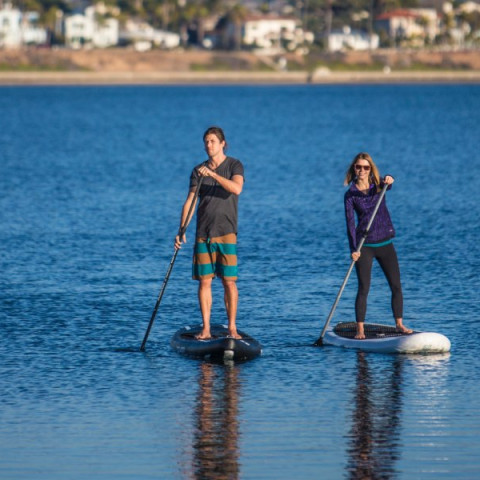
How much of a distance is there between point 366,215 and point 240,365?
6.63 ft

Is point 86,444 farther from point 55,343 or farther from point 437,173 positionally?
point 437,173

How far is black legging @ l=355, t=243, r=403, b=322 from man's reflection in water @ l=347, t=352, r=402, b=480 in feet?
1.86

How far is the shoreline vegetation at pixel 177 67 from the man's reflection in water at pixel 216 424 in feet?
582

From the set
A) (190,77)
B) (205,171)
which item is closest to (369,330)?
(205,171)

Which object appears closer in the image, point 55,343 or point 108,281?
point 55,343

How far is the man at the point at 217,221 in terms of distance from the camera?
1246 centimetres

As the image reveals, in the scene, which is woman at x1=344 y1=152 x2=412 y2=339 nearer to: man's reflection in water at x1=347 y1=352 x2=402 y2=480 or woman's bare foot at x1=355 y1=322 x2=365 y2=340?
woman's bare foot at x1=355 y1=322 x2=365 y2=340

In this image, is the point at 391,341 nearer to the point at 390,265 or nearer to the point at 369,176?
the point at 390,265

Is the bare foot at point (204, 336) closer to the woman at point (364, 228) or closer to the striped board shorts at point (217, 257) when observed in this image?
the striped board shorts at point (217, 257)

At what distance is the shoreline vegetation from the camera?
188 metres

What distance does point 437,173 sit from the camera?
4216 centimetres

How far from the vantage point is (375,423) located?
1066 centimetres

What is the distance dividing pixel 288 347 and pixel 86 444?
4.28 metres

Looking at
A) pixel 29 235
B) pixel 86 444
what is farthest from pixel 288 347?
pixel 29 235
